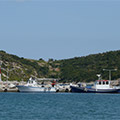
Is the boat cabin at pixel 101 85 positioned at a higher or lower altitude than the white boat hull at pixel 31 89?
higher

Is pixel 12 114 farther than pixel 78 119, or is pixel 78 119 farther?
pixel 12 114

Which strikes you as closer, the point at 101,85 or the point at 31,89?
the point at 101,85

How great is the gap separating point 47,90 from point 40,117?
312ft

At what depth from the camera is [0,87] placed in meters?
162

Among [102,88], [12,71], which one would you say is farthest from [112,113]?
[12,71]

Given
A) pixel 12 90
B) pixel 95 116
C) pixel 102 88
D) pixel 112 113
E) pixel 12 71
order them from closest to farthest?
pixel 95 116 → pixel 112 113 → pixel 102 88 → pixel 12 90 → pixel 12 71

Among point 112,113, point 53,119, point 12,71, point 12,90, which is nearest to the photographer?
point 53,119

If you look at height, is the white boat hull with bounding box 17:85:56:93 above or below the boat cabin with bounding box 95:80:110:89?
below

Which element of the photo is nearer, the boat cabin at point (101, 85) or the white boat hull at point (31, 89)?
the boat cabin at point (101, 85)

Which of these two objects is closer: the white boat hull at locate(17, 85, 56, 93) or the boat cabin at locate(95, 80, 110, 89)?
the boat cabin at locate(95, 80, 110, 89)

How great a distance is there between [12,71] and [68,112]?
5203 inches

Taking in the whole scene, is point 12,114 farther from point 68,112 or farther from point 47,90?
point 47,90

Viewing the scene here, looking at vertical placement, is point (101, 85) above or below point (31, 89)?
above

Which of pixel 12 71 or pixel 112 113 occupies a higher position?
pixel 12 71
